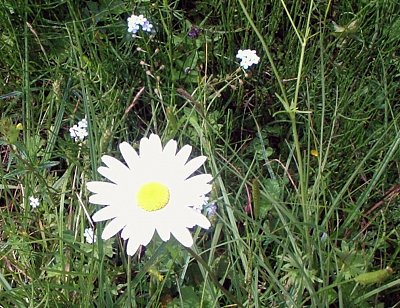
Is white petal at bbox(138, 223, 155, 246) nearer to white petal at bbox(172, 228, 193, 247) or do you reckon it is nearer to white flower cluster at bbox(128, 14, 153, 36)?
white petal at bbox(172, 228, 193, 247)

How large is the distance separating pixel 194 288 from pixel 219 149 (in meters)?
0.25

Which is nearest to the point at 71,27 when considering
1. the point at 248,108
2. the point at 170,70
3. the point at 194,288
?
the point at 170,70

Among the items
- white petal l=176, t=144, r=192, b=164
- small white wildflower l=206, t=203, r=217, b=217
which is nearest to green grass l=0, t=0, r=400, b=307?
small white wildflower l=206, t=203, r=217, b=217

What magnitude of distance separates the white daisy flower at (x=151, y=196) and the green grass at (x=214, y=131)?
0.21m

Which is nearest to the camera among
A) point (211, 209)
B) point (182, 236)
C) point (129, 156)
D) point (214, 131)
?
point (182, 236)

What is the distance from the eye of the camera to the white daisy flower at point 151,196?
78cm

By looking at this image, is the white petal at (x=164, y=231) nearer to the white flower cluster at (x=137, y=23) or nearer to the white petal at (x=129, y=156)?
the white petal at (x=129, y=156)

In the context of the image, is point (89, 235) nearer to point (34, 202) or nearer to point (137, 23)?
point (34, 202)

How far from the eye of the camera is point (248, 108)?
1350 mm

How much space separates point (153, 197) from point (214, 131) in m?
0.39

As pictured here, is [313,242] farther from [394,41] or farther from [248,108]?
[394,41]

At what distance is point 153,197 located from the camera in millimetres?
807

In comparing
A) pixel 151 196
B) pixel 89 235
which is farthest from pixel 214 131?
pixel 151 196

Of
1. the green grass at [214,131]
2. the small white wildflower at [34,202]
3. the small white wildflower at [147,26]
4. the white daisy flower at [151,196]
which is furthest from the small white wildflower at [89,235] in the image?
the small white wildflower at [147,26]
